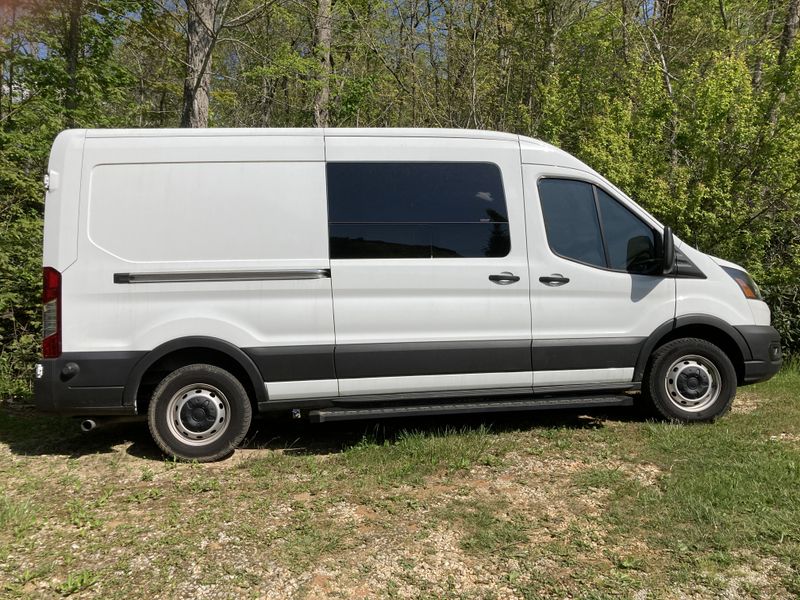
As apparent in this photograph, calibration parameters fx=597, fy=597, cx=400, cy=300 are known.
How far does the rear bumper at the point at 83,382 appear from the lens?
165 inches

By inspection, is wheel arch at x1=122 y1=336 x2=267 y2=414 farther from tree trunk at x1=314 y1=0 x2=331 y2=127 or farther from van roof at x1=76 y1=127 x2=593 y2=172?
tree trunk at x1=314 y1=0 x2=331 y2=127

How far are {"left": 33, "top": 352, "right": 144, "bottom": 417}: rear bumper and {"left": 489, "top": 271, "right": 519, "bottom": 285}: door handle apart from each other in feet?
8.71

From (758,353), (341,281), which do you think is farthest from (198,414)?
(758,353)

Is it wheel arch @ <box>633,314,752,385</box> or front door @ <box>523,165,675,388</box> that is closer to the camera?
front door @ <box>523,165,675,388</box>

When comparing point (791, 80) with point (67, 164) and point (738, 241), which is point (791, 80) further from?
point (67, 164)

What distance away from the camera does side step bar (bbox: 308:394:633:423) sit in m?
4.43

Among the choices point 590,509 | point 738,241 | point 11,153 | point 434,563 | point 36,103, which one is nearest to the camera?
point 434,563

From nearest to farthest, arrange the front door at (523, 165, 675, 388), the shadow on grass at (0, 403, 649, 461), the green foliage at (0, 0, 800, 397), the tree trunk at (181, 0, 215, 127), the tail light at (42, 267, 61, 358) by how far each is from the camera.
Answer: the tail light at (42, 267, 61, 358) < the front door at (523, 165, 675, 388) < the shadow on grass at (0, 403, 649, 461) < the green foliage at (0, 0, 800, 397) < the tree trunk at (181, 0, 215, 127)

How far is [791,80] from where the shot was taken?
6.93m

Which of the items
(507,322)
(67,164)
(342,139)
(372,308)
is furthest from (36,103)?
(507,322)

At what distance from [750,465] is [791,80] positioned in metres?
5.08

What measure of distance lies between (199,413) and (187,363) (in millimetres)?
384

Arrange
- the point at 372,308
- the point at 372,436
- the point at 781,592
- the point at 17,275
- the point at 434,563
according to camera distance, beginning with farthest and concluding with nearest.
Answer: the point at 17,275 → the point at 372,436 → the point at 372,308 → the point at 434,563 → the point at 781,592

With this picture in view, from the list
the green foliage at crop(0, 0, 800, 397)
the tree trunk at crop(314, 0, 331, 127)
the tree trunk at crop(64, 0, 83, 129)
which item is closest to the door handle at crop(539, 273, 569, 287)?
the green foliage at crop(0, 0, 800, 397)
